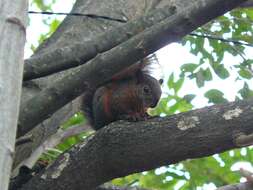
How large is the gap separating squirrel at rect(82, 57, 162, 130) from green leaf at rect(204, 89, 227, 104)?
0.45 meters

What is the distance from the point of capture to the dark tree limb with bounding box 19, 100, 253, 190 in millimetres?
2402

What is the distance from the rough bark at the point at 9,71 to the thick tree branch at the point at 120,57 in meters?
0.64

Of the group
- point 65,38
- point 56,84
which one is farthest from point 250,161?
point 56,84

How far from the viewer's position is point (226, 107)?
2.47m

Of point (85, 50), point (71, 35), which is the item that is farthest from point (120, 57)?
point (71, 35)

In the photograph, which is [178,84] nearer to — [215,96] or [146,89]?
[215,96]

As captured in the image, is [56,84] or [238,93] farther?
[238,93]

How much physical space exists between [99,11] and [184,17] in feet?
4.61

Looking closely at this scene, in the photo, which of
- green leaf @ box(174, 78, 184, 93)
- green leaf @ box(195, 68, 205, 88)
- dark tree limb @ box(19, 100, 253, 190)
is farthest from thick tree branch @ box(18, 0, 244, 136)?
green leaf @ box(174, 78, 184, 93)

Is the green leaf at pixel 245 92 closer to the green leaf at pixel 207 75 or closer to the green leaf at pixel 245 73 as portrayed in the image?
the green leaf at pixel 245 73

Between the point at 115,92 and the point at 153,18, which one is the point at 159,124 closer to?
the point at 153,18

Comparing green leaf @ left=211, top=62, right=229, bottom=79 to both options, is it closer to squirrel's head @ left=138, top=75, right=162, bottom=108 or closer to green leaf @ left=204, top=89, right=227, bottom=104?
green leaf @ left=204, top=89, right=227, bottom=104

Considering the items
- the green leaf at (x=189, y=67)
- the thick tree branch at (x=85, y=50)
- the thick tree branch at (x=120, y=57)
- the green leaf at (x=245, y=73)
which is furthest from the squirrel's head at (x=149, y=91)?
the thick tree branch at (x=120, y=57)

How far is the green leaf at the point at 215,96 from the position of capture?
3.75 m
